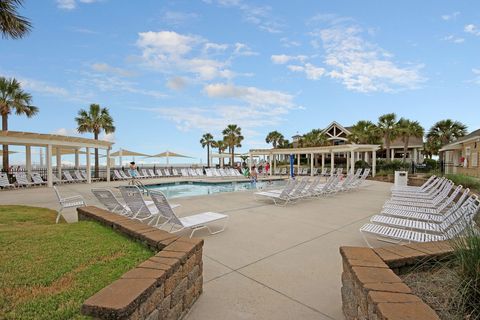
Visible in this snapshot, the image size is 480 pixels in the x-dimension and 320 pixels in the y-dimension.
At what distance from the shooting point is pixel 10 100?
17859mm

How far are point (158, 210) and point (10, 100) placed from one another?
19366 millimetres

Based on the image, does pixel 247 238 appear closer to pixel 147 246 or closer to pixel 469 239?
pixel 147 246

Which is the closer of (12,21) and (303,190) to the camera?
(12,21)

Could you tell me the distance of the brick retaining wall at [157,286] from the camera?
151 cm

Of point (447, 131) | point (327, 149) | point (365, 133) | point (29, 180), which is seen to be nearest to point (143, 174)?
point (29, 180)

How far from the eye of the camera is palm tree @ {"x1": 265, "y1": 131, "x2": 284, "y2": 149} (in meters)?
45.6

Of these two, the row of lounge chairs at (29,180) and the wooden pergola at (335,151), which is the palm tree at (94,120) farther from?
the wooden pergola at (335,151)

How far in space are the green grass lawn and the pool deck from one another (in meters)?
0.92

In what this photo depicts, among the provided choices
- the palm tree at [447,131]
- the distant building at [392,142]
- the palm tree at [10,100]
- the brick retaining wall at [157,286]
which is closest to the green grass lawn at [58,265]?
the brick retaining wall at [157,286]

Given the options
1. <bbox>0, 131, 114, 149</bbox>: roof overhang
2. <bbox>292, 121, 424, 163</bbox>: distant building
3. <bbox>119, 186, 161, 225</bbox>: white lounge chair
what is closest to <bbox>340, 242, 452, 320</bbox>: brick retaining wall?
<bbox>119, 186, 161, 225</bbox>: white lounge chair

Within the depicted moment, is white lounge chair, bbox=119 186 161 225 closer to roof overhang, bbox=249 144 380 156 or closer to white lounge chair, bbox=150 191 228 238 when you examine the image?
white lounge chair, bbox=150 191 228 238

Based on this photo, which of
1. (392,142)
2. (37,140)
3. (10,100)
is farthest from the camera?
(392,142)

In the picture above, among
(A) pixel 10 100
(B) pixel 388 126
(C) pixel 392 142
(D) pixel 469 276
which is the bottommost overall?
(D) pixel 469 276

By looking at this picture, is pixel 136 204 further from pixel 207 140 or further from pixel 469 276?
pixel 207 140
